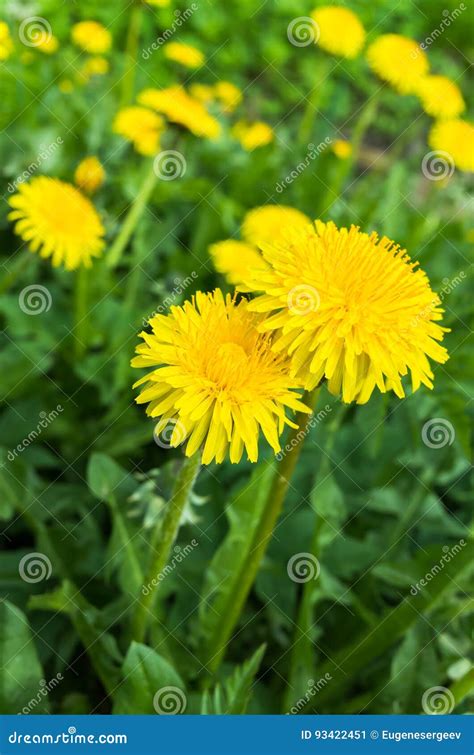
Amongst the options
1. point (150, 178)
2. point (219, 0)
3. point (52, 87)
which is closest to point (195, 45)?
point (219, 0)

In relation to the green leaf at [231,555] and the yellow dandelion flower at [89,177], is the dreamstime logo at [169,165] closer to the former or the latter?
the yellow dandelion flower at [89,177]

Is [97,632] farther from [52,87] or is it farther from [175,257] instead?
[52,87]

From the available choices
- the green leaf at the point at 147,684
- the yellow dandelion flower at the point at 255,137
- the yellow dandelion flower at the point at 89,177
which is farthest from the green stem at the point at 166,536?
the yellow dandelion flower at the point at 255,137

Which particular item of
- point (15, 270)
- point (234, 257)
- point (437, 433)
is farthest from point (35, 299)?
point (437, 433)
